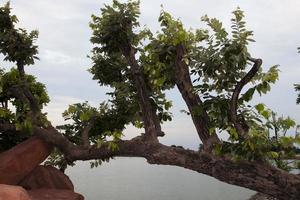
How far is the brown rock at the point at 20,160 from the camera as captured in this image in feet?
47.4

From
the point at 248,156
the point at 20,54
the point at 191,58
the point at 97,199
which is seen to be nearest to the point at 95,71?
the point at 20,54

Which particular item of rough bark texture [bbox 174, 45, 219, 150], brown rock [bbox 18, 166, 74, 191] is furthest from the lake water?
rough bark texture [bbox 174, 45, 219, 150]

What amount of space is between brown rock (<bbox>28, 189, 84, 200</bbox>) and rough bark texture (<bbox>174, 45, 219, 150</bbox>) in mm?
5544

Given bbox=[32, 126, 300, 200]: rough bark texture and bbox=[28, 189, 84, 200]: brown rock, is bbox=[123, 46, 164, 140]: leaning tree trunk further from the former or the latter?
bbox=[28, 189, 84, 200]: brown rock

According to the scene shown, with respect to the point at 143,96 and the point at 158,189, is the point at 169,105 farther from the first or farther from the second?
the point at 158,189

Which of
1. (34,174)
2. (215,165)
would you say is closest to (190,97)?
(215,165)

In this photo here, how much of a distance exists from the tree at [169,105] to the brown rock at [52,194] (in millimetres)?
1446

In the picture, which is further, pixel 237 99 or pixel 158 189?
pixel 158 189

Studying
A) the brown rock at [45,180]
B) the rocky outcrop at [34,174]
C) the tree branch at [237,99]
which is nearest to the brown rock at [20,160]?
the rocky outcrop at [34,174]

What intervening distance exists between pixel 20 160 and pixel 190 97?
7092 mm

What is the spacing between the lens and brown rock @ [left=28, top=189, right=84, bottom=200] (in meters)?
13.8

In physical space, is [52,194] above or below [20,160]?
below

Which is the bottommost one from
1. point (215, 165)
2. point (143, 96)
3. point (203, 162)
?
point (215, 165)

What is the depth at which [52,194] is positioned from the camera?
14.2 metres
